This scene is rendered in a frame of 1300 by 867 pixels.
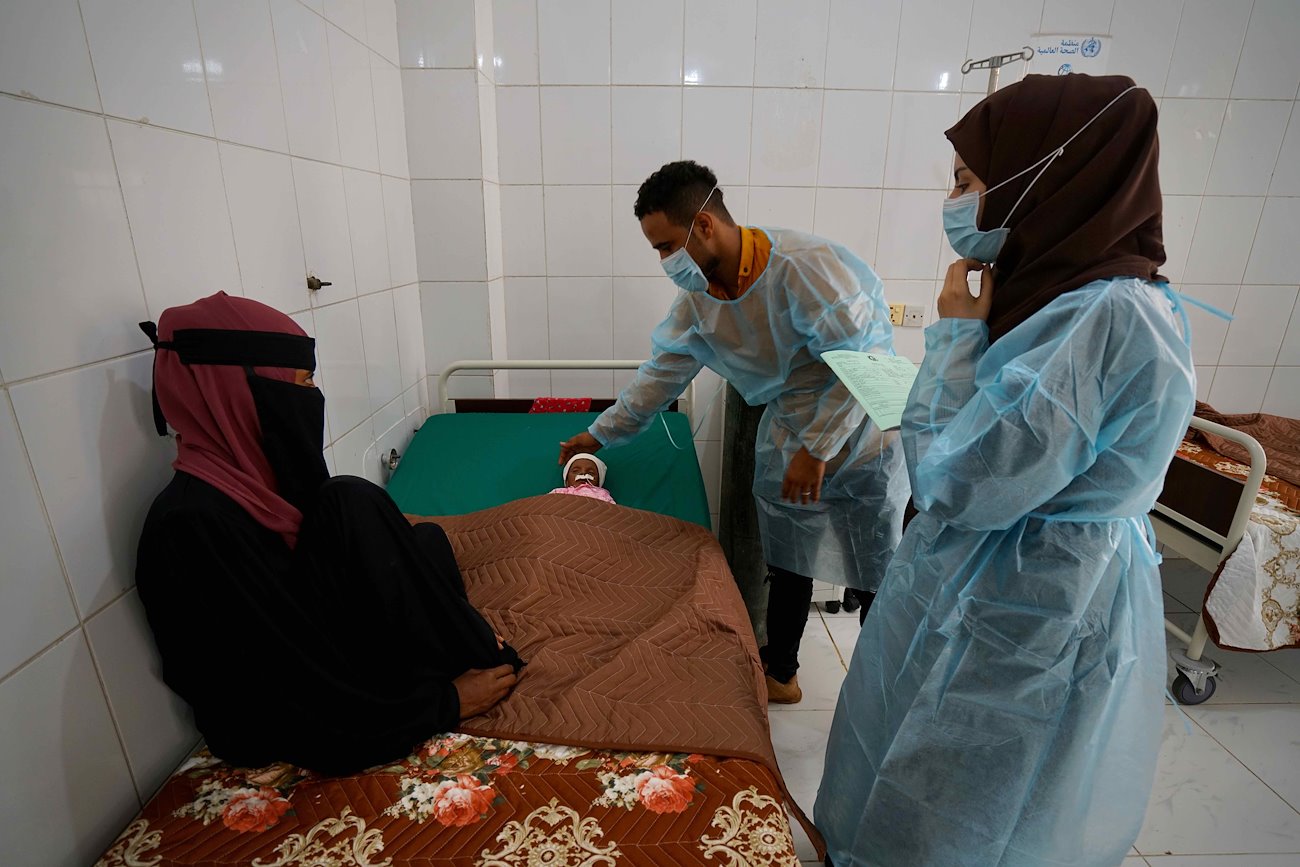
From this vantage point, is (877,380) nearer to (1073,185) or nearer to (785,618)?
(1073,185)

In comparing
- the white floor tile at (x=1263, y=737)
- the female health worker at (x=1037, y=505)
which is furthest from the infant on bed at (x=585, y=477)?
the white floor tile at (x=1263, y=737)

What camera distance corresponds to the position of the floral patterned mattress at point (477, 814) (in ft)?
2.96

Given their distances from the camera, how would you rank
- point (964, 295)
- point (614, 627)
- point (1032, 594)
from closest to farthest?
point (1032, 594), point (964, 295), point (614, 627)

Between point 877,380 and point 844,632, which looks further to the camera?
point 844,632

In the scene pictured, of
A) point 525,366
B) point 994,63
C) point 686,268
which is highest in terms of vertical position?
point 994,63

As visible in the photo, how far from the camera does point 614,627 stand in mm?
1365

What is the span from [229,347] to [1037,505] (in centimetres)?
136

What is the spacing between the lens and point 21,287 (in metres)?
0.85

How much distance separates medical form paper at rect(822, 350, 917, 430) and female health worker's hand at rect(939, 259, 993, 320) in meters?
0.19

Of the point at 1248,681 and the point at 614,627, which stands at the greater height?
the point at 614,627

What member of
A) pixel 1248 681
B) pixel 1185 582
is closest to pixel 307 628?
pixel 1248 681

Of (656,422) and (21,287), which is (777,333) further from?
(21,287)

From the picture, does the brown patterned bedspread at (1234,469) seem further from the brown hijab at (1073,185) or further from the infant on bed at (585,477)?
the infant on bed at (585,477)

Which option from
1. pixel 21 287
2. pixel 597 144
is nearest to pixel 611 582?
pixel 21 287
